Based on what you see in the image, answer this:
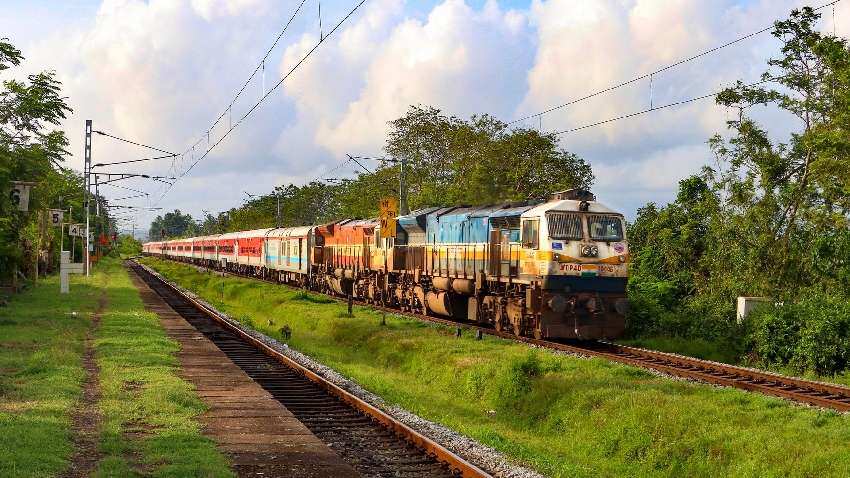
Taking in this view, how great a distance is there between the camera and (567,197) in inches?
968

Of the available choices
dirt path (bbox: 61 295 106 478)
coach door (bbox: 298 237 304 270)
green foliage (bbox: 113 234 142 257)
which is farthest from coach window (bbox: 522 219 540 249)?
green foliage (bbox: 113 234 142 257)

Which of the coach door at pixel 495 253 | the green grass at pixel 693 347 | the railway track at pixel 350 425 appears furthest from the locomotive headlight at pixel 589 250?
the railway track at pixel 350 425

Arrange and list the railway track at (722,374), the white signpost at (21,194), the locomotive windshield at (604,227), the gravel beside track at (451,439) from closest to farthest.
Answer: the gravel beside track at (451,439) < the railway track at (722,374) < the locomotive windshield at (604,227) < the white signpost at (21,194)

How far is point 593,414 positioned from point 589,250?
29.3ft

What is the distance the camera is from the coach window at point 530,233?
24.0 m

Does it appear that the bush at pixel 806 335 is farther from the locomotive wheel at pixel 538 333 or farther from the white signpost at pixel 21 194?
the white signpost at pixel 21 194

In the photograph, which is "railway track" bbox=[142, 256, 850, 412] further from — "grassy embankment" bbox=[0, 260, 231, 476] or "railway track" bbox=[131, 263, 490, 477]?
"grassy embankment" bbox=[0, 260, 231, 476]

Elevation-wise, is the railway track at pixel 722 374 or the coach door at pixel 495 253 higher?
the coach door at pixel 495 253

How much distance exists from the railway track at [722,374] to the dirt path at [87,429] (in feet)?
37.4

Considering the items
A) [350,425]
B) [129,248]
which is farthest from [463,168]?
[129,248]

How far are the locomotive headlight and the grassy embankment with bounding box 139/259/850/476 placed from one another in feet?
10.2

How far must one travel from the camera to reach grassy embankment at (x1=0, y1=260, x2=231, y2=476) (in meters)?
10.7

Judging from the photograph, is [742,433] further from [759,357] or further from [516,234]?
[516,234]

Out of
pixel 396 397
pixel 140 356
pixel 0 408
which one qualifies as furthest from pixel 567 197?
pixel 0 408
